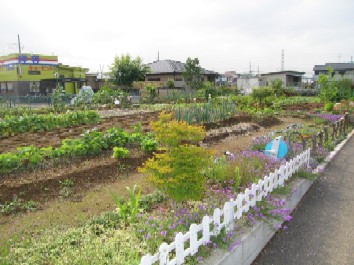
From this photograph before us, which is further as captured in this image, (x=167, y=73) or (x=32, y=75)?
(x=167, y=73)

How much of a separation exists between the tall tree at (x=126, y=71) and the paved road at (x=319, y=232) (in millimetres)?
34236

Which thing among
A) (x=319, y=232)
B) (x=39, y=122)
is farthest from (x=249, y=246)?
(x=39, y=122)

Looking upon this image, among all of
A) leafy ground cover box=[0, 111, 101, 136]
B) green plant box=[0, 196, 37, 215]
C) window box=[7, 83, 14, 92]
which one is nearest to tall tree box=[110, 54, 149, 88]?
window box=[7, 83, 14, 92]

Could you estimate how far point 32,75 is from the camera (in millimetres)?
43781

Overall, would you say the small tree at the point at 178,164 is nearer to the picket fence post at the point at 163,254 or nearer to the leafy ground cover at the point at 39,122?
the picket fence post at the point at 163,254

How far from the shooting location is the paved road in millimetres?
3984

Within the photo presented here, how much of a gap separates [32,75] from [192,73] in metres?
22.1

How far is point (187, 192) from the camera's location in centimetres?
414

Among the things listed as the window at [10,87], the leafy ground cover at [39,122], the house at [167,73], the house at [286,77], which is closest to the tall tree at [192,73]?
the house at [167,73]

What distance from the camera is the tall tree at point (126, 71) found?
1528 inches

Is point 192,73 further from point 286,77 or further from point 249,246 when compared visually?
point 249,246

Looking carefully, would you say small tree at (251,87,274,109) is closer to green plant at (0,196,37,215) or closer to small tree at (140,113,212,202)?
small tree at (140,113,212,202)

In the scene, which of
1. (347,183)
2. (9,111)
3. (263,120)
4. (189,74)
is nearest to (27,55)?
(189,74)

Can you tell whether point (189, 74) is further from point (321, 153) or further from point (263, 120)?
point (321, 153)
